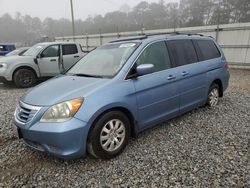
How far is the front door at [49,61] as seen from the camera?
7668 mm

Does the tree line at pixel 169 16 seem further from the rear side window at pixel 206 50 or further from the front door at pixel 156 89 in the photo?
the front door at pixel 156 89

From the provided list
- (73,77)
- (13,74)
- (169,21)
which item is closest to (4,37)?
(169,21)

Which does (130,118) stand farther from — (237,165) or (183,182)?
(237,165)

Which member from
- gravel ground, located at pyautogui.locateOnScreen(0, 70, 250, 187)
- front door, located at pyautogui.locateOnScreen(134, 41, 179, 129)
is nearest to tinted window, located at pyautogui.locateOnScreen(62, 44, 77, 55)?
gravel ground, located at pyautogui.locateOnScreen(0, 70, 250, 187)

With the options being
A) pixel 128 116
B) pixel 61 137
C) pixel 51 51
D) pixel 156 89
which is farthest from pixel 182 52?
pixel 51 51

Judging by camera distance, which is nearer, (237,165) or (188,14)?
(237,165)

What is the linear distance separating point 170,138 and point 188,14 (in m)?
13.9

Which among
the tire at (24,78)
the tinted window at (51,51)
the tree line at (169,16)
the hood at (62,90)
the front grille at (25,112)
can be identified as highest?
the tree line at (169,16)

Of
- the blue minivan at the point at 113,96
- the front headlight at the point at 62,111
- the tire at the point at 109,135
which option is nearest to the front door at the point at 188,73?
the blue minivan at the point at 113,96

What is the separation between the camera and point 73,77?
3213mm

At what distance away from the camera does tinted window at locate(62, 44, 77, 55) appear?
812 cm

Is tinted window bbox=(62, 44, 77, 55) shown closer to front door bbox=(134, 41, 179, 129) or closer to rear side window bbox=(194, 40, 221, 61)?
rear side window bbox=(194, 40, 221, 61)

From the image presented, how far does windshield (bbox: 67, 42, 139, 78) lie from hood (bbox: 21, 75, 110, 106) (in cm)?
25

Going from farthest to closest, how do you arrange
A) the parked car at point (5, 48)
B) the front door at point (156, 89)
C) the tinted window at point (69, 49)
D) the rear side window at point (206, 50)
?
the parked car at point (5, 48) < the tinted window at point (69, 49) < the rear side window at point (206, 50) < the front door at point (156, 89)
